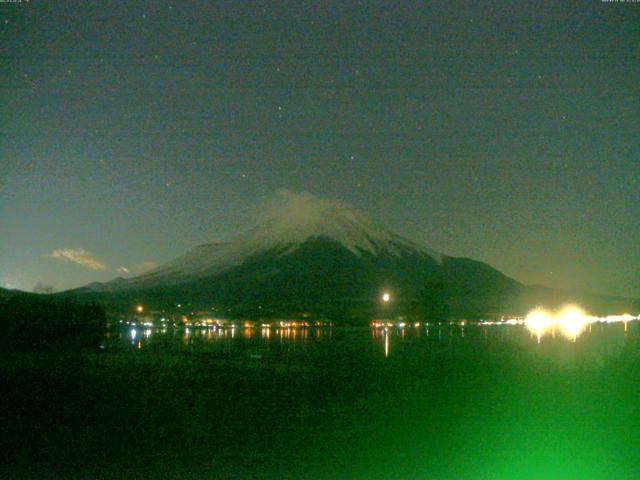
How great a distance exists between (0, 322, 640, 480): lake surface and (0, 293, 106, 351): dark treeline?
15016mm

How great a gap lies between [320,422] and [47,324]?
35381 mm

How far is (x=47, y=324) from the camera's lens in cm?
4512

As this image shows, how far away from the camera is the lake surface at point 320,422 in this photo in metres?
10.4

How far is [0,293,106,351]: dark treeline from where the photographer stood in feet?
129

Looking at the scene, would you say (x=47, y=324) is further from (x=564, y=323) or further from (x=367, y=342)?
(x=564, y=323)

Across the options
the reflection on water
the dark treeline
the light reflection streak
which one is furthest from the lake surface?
the light reflection streak

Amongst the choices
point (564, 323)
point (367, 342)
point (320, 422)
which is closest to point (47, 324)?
point (367, 342)

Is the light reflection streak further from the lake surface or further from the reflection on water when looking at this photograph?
the lake surface

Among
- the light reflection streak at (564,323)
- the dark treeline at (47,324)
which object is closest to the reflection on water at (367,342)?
the light reflection streak at (564,323)

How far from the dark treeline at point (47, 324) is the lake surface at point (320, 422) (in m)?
15.0

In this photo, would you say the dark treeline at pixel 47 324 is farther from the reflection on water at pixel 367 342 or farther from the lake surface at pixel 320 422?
the lake surface at pixel 320 422

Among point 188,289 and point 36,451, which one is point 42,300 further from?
point 188,289

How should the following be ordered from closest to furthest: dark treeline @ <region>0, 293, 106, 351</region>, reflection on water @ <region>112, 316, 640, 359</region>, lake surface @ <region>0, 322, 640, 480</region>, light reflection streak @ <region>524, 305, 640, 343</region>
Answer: lake surface @ <region>0, 322, 640, 480</region>, reflection on water @ <region>112, 316, 640, 359</region>, dark treeline @ <region>0, 293, 106, 351</region>, light reflection streak @ <region>524, 305, 640, 343</region>

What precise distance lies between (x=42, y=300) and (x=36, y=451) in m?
Result: 42.9
